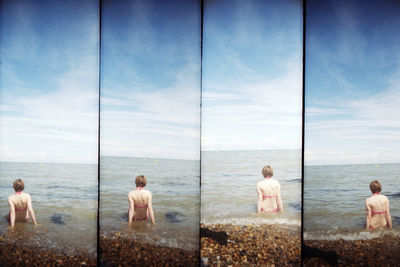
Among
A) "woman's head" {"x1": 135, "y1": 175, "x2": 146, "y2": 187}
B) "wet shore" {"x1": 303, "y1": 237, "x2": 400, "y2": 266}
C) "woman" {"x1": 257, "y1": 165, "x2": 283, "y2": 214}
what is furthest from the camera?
"woman's head" {"x1": 135, "y1": 175, "x2": 146, "y2": 187}

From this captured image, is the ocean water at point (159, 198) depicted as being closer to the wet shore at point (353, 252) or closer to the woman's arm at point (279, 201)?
the woman's arm at point (279, 201)

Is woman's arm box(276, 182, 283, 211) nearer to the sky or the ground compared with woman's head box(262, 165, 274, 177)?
nearer to the ground

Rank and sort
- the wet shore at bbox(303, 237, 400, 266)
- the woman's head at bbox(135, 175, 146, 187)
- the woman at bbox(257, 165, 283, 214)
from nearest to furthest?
the wet shore at bbox(303, 237, 400, 266)
the woman at bbox(257, 165, 283, 214)
the woman's head at bbox(135, 175, 146, 187)

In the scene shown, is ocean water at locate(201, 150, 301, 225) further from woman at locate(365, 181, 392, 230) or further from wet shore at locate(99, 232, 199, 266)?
woman at locate(365, 181, 392, 230)

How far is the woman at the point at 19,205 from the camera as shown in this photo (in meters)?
2.77

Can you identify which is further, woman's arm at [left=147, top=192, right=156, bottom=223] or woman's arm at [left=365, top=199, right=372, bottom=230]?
woman's arm at [left=147, top=192, right=156, bottom=223]

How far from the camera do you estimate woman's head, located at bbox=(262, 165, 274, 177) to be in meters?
2.72

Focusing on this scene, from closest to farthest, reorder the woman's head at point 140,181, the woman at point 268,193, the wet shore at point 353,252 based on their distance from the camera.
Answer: the wet shore at point 353,252 → the woman at point 268,193 → the woman's head at point 140,181

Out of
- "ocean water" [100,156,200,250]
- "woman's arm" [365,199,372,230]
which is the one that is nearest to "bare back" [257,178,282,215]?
"ocean water" [100,156,200,250]

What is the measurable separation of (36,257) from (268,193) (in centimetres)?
234

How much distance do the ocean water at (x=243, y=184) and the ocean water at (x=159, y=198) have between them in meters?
0.13

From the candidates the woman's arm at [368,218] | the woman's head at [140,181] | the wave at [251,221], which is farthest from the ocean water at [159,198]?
the woman's arm at [368,218]

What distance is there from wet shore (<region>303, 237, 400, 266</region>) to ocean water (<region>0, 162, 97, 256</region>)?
211 cm

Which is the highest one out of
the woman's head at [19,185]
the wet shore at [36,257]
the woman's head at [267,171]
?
the woman's head at [267,171]
